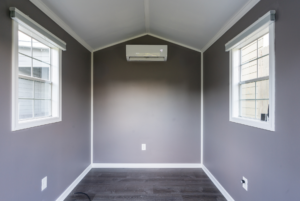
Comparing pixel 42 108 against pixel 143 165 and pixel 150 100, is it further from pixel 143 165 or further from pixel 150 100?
pixel 143 165

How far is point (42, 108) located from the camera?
1666mm

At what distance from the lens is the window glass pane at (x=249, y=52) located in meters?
1.57

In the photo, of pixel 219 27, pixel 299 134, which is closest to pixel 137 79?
pixel 219 27

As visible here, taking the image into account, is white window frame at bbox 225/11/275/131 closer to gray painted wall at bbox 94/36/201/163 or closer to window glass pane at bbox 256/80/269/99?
window glass pane at bbox 256/80/269/99

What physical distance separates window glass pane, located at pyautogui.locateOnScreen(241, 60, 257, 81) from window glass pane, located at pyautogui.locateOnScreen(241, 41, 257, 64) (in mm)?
63

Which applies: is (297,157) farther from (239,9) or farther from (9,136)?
(9,136)

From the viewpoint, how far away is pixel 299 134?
1.00 m

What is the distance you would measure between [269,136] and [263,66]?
731mm

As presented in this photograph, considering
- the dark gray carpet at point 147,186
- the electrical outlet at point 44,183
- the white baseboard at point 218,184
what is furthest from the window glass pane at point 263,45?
the electrical outlet at point 44,183

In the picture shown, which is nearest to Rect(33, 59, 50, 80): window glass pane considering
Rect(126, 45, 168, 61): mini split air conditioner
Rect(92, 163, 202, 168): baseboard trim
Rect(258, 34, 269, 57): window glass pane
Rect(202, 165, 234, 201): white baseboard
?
Rect(126, 45, 168, 61): mini split air conditioner

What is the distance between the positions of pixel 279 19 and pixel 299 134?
3.18 ft

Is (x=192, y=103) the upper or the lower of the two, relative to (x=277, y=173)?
upper

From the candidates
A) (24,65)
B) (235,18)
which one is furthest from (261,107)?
(24,65)

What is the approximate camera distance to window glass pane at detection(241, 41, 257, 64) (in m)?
1.57
